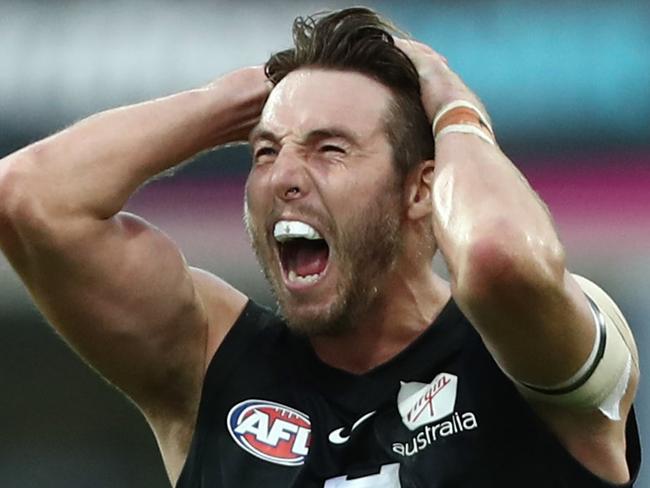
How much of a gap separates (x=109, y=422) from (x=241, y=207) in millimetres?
1317

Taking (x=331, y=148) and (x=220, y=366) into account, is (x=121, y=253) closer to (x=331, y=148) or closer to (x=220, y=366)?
(x=220, y=366)

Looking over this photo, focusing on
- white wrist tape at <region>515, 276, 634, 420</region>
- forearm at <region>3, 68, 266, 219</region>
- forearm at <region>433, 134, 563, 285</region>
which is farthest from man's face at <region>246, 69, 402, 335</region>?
white wrist tape at <region>515, 276, 634, 420</region>

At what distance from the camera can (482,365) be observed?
2355 millimetres

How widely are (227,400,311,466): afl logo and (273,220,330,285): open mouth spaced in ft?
0.74

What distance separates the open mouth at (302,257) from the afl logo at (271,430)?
0.22 meters

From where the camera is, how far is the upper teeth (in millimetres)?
2410

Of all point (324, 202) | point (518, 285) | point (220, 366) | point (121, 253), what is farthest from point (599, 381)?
point (121, 253)

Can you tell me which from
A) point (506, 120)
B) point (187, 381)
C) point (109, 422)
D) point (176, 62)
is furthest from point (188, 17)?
point (187, 381)

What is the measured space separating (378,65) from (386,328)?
0.47 meters

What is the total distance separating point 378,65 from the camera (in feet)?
8.46

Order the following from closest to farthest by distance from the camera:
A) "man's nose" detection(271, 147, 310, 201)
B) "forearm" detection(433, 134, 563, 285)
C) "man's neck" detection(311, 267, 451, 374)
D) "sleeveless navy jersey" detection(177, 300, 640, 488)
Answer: "forearm" detection(433, 134, 563, 285) → "sleeveless navy jersey" detection(177, 300, 640, 488) → "man's nose" detection(271, 147, 310, 201) → "man's neck" detection(311, 267, 451, 374)

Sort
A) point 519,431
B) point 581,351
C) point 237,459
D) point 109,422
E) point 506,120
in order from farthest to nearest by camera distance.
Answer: point 109,422, point 506,120, point 237,459, point 519,431, point 581,351

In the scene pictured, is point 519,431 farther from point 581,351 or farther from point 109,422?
point 109,422

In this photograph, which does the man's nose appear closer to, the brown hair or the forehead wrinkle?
the forehead wrinkle
